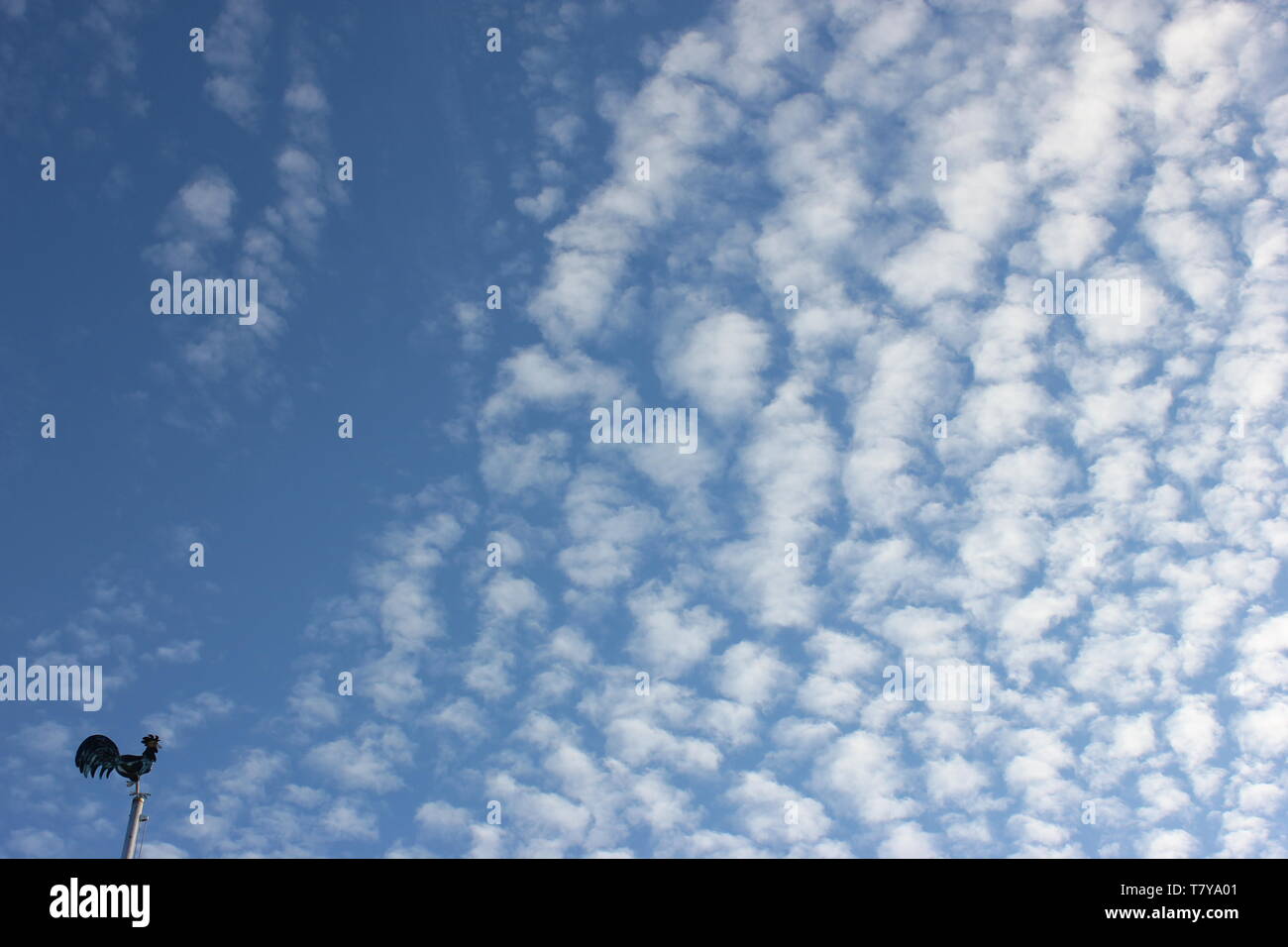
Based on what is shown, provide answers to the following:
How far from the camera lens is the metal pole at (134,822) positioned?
25.9 m

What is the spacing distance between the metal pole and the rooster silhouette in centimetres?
63

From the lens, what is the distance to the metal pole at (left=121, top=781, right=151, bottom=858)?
25922 mm

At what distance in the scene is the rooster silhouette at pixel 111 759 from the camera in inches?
1104

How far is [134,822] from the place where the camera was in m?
26.6

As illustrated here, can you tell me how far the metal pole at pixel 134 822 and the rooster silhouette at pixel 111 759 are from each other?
0.63 m

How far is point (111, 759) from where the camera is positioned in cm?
2844

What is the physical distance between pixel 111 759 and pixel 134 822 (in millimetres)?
2889

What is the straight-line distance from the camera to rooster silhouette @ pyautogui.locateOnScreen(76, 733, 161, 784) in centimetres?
2805
